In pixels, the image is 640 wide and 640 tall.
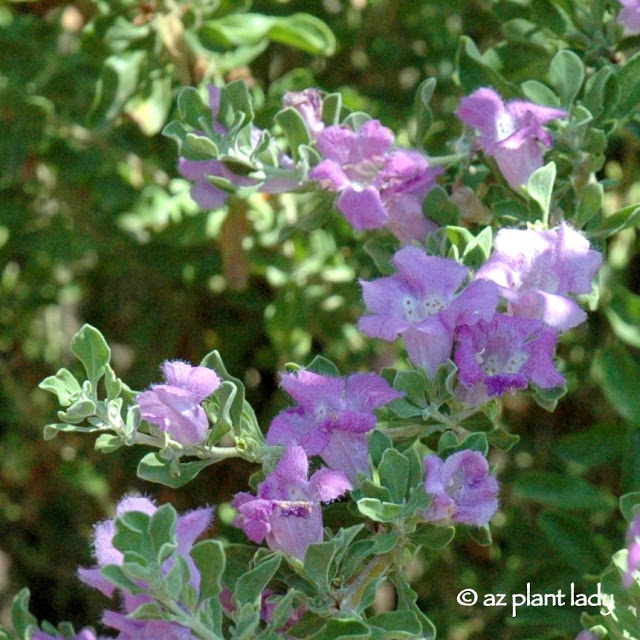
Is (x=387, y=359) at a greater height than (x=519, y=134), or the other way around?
(x=519, y=134)

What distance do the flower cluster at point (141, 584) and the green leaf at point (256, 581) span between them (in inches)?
2.3

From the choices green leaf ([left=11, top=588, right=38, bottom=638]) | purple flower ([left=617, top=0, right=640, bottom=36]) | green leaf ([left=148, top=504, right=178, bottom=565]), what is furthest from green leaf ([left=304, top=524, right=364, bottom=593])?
purple flower ([left=617, top=0, right=640, bottom=36])

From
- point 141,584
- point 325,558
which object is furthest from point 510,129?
point 141,584

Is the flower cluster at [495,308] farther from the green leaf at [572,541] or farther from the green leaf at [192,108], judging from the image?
the green leaf at [572,541]

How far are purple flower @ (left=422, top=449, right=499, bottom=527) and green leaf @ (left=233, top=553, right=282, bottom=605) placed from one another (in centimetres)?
14

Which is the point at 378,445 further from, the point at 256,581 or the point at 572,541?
the point at 572,541

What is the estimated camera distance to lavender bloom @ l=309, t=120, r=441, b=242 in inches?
49.1

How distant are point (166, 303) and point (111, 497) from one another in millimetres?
460

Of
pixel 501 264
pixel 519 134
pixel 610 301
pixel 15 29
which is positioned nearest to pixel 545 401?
pixel 501 264

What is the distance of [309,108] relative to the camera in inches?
51.1

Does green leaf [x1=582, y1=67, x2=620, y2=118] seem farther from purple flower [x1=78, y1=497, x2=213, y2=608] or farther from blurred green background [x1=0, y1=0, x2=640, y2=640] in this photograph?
purple flower [x1=78, y1=497, x2=213, y2=608]

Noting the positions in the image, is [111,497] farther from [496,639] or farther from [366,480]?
[366,480]

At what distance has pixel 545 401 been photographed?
119 centimetres

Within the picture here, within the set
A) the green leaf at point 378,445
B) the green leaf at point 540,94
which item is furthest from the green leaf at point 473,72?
the green leaf at point 378,445
